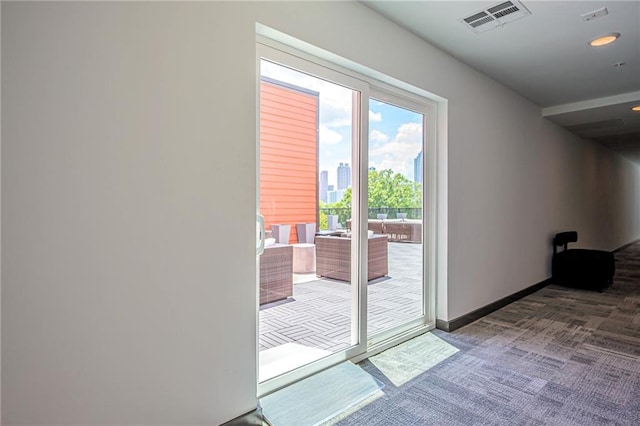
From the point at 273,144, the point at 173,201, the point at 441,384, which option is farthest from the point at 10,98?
the point at 441,384

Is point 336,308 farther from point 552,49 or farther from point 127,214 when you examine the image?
point 552,49

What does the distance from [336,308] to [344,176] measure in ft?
3.50

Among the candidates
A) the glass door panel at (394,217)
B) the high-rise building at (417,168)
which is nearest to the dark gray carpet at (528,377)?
the glass door panel at (394,217)

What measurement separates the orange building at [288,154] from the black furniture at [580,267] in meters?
4.73

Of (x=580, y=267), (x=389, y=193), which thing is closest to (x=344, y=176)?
(x=389, y=193)

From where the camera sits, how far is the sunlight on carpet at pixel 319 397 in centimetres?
204

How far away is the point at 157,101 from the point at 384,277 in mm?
2359

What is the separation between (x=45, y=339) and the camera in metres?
1.33

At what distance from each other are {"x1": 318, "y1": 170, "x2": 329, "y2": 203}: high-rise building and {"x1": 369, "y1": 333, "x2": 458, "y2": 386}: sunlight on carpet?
53.3 inches

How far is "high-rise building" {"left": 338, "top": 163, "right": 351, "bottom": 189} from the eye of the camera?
9.05ft

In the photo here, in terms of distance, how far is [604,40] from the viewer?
10.2 feet

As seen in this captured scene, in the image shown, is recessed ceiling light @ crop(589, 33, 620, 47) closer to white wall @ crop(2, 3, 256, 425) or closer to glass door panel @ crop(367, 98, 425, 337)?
glass door panel @ crop(367, 98, 425, 337)

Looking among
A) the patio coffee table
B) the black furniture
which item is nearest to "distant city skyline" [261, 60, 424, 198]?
the patio coffee table

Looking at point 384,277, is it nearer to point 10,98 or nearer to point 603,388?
point 603,388
